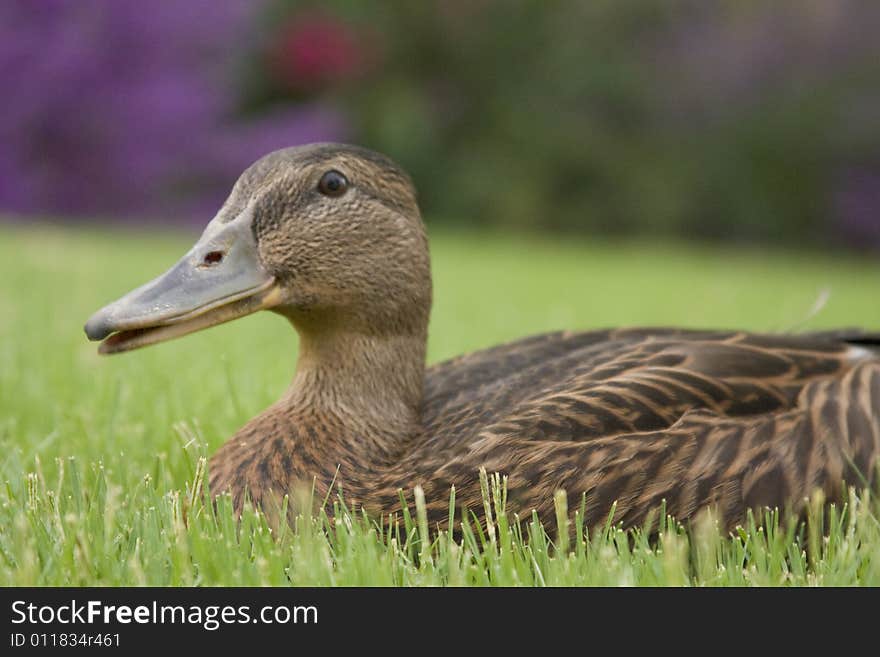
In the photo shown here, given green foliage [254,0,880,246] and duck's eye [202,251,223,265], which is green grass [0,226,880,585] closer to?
duck's eye [202,251,223,265]

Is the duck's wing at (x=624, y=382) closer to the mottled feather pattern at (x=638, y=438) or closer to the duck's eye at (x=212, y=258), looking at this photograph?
the mottled feather pattern at (x=638, y=438)

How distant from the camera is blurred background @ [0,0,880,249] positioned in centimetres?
1223

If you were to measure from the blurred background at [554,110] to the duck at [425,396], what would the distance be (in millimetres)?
9970

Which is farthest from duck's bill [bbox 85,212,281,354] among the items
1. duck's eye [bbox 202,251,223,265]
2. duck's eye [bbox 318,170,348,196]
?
duck's eye [bbox 318,170,348,196]

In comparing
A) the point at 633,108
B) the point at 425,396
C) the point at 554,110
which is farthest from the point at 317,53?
the point at 425,396

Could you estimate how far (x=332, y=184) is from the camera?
2.22m

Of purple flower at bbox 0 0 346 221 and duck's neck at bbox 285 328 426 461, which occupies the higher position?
purple flower at bbox 0 0 346 221

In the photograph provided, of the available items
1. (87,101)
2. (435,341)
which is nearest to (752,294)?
(435,341)

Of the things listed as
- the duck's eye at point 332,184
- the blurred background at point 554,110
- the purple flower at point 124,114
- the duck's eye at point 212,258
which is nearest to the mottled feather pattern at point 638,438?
the duck's eye at point 212,258

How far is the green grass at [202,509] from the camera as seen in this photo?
5.64ft

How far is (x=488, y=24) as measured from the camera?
14.4m

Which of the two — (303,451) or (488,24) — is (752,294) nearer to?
(303,451)

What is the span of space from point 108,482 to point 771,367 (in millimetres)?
1397
